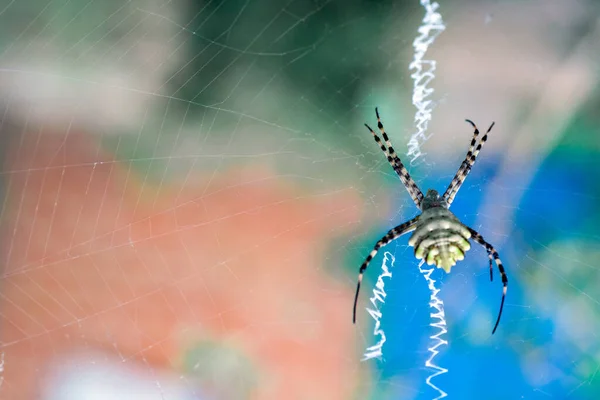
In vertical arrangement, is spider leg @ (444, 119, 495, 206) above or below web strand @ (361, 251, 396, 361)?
above

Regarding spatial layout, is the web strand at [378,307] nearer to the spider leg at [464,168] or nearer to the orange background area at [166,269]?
the orange background area at [166,269]

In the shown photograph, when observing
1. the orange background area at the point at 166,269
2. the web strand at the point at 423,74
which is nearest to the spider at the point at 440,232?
the web strand at the point at 423,74

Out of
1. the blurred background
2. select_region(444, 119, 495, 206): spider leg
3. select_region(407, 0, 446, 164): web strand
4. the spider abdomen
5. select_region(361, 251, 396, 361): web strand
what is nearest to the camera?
the spider abdomen

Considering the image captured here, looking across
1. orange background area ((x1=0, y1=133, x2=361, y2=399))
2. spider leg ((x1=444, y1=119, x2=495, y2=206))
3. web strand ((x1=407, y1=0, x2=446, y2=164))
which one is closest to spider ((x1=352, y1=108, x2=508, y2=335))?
spider leg ((x1=444, y1=119, x2=495, y2=206))

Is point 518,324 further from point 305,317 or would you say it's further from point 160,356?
point 160,356

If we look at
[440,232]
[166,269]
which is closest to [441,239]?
[440,232]

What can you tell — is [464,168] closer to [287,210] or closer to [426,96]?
[426,96]

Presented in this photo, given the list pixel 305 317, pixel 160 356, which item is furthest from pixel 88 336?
pixel 305 317

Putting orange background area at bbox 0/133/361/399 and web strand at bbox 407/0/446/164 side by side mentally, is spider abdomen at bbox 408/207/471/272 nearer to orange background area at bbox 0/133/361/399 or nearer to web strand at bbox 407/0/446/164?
web strand at bbox 407/0/446/164
